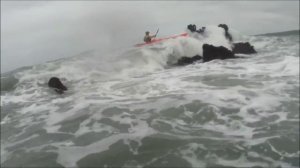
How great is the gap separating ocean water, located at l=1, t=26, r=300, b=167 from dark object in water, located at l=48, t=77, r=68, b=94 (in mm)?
451

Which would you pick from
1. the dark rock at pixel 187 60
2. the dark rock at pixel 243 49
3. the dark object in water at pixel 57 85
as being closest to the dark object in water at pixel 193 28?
the dark rock at pixel 243 49

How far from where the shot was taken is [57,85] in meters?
15.8

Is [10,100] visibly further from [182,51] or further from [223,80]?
[182,51]

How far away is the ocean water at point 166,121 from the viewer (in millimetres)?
7113

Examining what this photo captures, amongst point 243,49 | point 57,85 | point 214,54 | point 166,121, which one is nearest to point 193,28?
point 243,49

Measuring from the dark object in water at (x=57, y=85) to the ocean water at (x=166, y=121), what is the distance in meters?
0.45

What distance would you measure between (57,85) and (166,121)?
7.85m

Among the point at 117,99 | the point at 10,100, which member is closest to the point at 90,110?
the point at 117,99

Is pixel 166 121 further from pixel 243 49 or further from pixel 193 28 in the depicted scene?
pixel 193 28

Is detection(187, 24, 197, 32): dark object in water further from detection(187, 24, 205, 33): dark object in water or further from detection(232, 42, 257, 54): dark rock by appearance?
detection(232, 42, 257, 54): dark rock

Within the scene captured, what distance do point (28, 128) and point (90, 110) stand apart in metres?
1.65

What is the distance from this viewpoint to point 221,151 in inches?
275

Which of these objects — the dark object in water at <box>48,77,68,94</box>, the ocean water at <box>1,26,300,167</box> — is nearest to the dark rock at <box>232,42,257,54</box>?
the ocean water at <box>1,26,300,167</box>

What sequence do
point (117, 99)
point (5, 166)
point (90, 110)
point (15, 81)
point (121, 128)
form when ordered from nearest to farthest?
point (5, 166) → point (121, 128) → point (90, 110) → point (117, 99) → point (15, 81)
